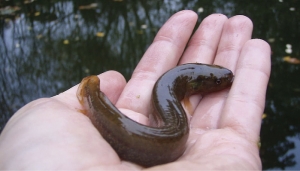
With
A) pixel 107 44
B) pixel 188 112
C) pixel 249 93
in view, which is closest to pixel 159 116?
pixel 188 112

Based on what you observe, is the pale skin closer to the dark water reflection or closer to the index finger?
the index finger

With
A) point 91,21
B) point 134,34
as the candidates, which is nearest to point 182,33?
point 134,34

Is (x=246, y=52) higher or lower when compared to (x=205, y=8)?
higher

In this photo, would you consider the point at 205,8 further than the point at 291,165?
Yes

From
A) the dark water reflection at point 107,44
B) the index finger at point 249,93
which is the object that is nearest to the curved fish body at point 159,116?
the index finger at point 249,93

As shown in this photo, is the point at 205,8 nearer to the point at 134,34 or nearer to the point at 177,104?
the point at 134,34

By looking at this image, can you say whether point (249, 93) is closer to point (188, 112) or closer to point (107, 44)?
point (188, 112)

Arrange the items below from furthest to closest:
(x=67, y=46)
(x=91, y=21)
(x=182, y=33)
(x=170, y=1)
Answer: (x=170, y=1), (x=91, y=21), (x=67, y=46), (x=182, y=33)

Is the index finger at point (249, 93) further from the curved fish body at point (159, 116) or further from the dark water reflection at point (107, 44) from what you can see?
the dark water reflection at point (107, 44)
